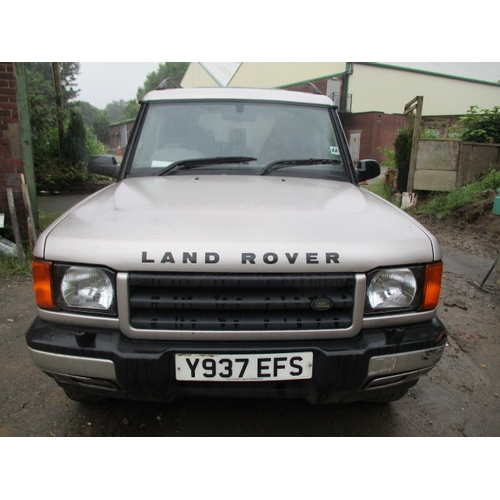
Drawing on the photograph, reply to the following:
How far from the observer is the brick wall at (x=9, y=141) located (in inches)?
200

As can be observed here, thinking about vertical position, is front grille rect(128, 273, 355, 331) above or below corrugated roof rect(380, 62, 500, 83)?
below

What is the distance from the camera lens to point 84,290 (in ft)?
5.77

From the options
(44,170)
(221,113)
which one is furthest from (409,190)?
(44,170)

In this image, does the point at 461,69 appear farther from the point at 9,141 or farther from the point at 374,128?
the point at 9,141

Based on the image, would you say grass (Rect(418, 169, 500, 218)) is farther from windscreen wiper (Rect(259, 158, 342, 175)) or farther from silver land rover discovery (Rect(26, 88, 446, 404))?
silver land rover discovery (Rect(26, 88, 446, 404))

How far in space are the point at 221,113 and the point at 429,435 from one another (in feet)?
8.01

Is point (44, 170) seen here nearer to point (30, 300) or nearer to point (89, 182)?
point (89, 182)

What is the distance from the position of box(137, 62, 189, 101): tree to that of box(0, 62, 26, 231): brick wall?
76.5 m

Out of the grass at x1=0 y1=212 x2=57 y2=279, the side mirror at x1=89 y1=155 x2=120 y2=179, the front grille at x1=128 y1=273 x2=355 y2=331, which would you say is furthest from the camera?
the grass at x1=0 y1=212 x2=57 y2=279

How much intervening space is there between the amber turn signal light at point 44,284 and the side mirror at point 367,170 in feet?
7.50

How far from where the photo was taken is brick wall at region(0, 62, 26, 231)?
200 inches

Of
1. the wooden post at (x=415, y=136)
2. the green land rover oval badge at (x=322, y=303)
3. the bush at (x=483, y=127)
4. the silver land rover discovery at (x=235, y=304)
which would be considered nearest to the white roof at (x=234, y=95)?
the silver land rover discovery at (x=235, y=304)

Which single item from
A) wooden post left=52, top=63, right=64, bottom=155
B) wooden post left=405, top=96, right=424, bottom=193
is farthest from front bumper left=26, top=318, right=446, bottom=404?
wooden post left=52, top=63, right=64, bottom=155

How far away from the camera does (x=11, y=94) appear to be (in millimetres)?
5102
